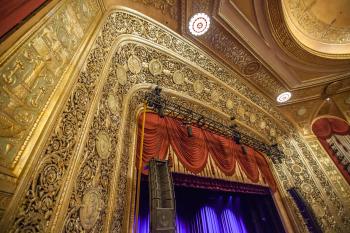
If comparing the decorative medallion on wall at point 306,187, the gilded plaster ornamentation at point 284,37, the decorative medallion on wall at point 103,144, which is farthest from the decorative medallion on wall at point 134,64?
the decorative medallion on wall at point 306,187

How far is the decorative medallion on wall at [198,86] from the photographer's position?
3.72m

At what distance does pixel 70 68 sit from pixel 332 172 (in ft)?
21.1

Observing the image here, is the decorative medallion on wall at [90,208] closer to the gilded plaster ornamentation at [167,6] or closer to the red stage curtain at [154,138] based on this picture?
the red stage curtain at [154,138]

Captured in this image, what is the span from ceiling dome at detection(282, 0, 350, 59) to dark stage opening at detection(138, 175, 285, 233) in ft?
14.1

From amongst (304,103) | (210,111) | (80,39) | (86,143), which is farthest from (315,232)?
(80,39)

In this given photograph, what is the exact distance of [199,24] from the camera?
3621 millimetres

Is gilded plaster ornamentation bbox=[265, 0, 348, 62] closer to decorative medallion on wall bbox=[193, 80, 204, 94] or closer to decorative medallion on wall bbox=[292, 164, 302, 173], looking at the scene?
decorative medallion on wall bbox=[193, 80, 204, 94]

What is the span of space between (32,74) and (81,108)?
0.47 metres

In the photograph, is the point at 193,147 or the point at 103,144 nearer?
the point at 103,144

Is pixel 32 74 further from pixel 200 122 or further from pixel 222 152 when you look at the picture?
pixel 222 152

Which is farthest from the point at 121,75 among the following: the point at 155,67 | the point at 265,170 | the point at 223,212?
the point at 223,212

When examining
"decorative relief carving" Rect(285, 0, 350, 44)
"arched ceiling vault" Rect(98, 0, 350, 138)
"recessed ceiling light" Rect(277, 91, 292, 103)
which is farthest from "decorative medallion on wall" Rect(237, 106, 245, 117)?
"decorative relief carving" Rect(285, 0, 350, 44)

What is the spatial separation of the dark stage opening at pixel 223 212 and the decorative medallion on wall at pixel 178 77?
6.87ft

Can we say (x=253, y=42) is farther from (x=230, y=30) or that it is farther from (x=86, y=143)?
(x=86, y=143)
